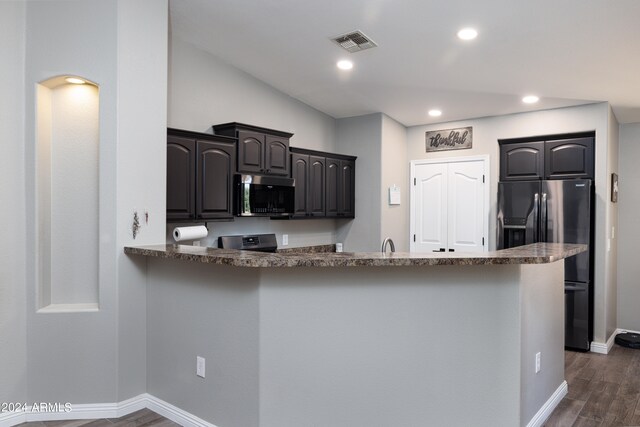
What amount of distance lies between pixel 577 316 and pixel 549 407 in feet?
6.20

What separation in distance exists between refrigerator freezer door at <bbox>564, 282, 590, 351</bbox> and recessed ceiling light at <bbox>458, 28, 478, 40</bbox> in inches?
111

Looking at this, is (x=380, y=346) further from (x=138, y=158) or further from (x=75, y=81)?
(x=75, y=81)

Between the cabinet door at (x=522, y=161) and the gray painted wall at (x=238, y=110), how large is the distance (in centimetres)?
217

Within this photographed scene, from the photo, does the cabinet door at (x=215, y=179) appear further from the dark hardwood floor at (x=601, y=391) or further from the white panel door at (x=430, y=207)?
the dark hardwood floor at (x=601, y=391)

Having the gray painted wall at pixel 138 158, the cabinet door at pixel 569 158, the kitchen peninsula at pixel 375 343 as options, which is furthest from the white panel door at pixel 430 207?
the gray painted wall at pixel 138 158

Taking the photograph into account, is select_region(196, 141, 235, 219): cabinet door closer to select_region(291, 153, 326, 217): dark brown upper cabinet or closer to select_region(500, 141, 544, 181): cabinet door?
select_region(291, 153, 326, 217): dark brown upper cabinet

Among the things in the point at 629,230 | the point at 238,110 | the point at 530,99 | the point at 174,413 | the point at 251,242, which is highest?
the point at 530,99

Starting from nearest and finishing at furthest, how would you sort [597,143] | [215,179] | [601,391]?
[601,391] → [215,179] → [597,143]

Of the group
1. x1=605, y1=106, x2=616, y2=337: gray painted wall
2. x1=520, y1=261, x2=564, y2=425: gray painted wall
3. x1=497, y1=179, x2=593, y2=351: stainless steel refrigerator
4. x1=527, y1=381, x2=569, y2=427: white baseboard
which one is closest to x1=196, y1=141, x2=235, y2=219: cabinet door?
x1=520, y1=261, x2=564, y2=425: gray painted wall

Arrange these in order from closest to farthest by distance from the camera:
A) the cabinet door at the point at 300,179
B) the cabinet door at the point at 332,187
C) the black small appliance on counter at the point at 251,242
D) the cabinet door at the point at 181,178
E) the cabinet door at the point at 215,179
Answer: the cabinet door at the point at 181,178 < the cabinet door at the point at 215,179 < the black small appliance on counter at the point at 251,242 < the cabinet door at the point at 300,179 < the cabinet door at the point at 332,187

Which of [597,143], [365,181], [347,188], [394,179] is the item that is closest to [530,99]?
[597,143]

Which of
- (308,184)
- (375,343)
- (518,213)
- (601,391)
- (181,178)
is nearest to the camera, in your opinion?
(375,343)

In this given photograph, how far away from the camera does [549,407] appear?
2.80 m

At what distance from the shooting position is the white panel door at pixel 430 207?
→ 17.9 feet
